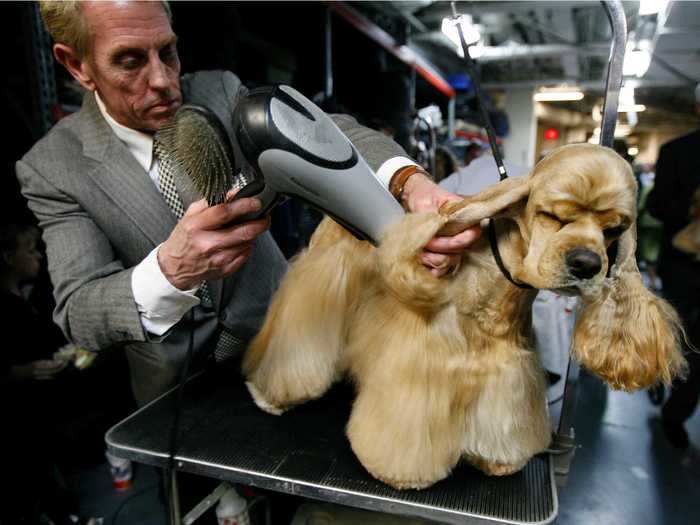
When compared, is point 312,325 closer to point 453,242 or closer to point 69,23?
point 453,242

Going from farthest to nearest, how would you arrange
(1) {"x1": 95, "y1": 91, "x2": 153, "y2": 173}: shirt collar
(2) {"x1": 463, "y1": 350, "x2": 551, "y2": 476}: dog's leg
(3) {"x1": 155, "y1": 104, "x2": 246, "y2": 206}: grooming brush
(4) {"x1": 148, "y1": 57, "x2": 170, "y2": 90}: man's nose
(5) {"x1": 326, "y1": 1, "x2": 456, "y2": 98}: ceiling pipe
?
(5) {"x1": 326, "y1": 1, "x2": 456, "y2": 98}: ceiling pipe < (1) {"x1": 95, "y1": 91, "x2": 153, "y2": 173}: shirt collar < (4) {"x1": 148, "y1": 57, "x2": 170, "y2": 90}: man's nose < (2) {"x1": 463, "y1": 350, "x2": 551, "y2": 476}: dog's leg < (3) {"x1": 155, "y1": 104, "x2": 246, "y2": 206}: grooming brush

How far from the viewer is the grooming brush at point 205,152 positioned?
0.64 m

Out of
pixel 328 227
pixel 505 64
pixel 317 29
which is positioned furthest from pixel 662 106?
pixel 328 227

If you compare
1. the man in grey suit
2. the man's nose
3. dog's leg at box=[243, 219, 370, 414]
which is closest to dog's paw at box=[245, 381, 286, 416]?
dog's leg at box=[243, 219, 370, 414]

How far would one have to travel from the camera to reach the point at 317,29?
2.48 m

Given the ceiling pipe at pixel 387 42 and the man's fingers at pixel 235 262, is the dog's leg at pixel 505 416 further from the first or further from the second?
the ceiling pipe at pixel 387 42

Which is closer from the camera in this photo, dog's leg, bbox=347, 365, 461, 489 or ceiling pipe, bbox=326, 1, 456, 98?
dog's leg, bbox=347, 365, 461, 489

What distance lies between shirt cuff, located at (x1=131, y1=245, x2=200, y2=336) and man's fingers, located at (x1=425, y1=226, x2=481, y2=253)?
0.36 m

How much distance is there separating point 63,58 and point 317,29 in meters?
1.80

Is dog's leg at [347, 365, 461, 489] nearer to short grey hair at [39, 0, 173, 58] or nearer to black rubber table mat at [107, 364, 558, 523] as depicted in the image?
black rubber table mat at [107, 364, 558, 523]

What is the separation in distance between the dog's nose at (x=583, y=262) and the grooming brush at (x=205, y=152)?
0.42 m

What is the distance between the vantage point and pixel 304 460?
0.81m

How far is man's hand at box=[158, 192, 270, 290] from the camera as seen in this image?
66 cm

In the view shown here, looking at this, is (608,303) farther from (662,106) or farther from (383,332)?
(662,106)
